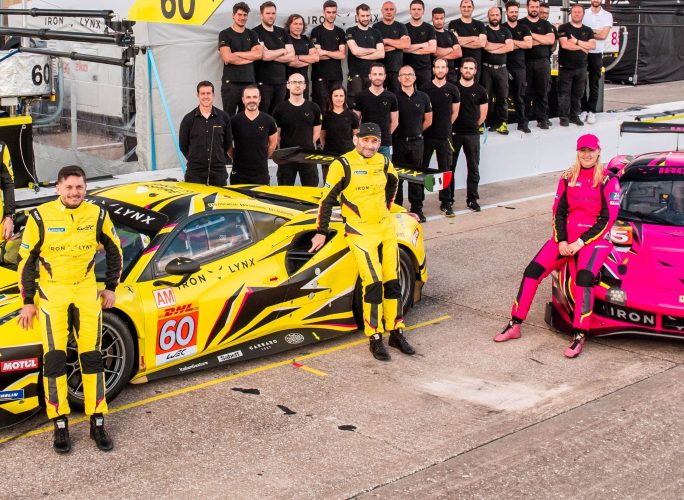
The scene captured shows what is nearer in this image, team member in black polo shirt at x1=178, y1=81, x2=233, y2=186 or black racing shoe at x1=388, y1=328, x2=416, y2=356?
black racing shoe at x1=388, y1=328, x2=416, y2=356

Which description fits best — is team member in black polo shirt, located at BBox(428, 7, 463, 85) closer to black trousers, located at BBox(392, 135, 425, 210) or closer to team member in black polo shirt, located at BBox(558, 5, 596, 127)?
team member in black polo shirt, located at BBox(558, 5, 596, 127)

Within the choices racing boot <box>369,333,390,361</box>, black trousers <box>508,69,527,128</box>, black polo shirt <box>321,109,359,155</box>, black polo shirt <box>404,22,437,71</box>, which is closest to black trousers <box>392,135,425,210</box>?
black polo shirt <box>321,109,359,155</box>

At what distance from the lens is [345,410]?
7355 millimetres

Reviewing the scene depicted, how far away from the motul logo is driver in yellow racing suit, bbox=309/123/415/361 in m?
2.56

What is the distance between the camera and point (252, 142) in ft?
37.4

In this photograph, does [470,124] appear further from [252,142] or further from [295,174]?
[252,142]

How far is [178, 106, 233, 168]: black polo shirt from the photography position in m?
10.9

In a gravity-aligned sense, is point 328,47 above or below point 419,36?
below

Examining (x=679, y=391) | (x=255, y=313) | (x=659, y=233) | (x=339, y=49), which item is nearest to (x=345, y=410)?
(x=255, y=313)

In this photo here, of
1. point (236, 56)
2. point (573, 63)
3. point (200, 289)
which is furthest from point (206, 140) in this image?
point (573, 63)

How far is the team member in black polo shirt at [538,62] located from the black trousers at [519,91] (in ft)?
1.06

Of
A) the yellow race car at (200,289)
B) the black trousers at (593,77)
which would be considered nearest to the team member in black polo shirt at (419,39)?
the black trousers at (593,77)

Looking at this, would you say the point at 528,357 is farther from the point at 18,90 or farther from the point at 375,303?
the point at 18,90

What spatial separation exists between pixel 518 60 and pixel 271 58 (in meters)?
4.96
